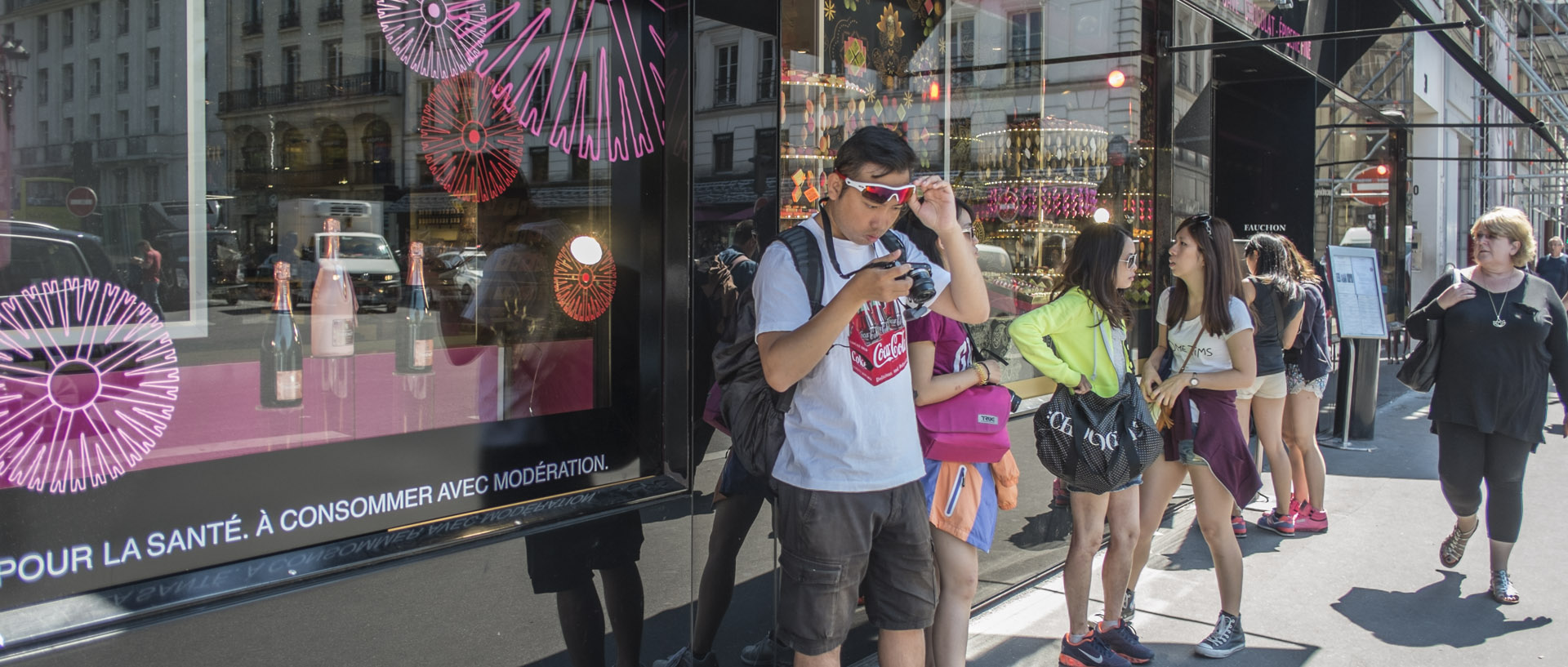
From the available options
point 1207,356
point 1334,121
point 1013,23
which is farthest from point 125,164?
point 1334,121

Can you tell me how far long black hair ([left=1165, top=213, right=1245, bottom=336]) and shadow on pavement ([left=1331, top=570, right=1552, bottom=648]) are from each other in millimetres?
1626

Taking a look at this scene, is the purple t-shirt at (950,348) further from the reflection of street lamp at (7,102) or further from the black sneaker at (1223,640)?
the reflection of street lamp at (7,102)

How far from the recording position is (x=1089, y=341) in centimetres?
399

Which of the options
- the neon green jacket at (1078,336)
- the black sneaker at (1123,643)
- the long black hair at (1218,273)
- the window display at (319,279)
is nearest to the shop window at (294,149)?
the window display at (319,279)

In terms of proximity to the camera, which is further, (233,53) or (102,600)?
(233,53)

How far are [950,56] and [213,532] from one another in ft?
13.7

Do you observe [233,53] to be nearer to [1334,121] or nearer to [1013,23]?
[1013,23]

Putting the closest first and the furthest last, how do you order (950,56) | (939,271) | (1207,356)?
(939,271) → (1207,356) → (950,56)

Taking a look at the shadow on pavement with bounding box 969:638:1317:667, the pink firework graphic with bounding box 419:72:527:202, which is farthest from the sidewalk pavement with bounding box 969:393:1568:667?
the pink firework graphic with bounding box 419:72:527:202

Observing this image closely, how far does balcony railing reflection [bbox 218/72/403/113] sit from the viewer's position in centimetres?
251

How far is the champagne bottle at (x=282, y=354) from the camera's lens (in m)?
2.51

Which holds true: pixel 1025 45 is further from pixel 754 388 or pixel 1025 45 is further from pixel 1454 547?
pixel 754 388

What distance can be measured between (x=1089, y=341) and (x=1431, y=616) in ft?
8.12

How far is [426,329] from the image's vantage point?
2885 mm
